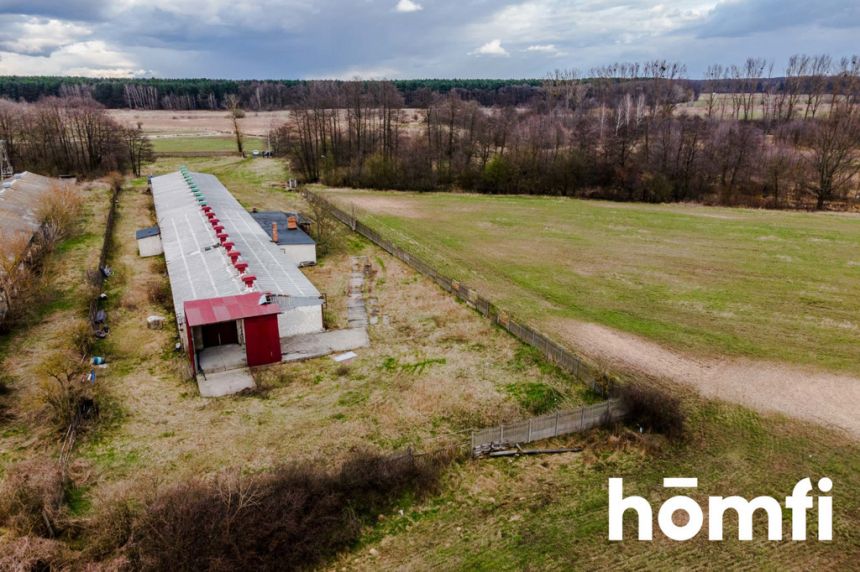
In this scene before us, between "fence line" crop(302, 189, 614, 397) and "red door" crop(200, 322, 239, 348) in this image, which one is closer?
"fence line" crop(302, 189, 614, 397)

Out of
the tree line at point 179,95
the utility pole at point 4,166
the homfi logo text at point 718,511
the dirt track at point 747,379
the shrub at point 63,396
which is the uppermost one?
the tree line at point 179,95

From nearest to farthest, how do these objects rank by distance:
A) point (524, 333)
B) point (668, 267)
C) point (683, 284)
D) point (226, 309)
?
point (226, 309), point (524, 333), point (683, 284), point (668, 267)

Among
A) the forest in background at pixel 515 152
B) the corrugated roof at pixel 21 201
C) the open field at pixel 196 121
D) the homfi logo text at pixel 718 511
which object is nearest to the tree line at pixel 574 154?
the forest in background at pixel 515 152

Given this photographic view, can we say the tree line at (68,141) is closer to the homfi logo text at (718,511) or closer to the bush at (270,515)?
the bush at (270,515)

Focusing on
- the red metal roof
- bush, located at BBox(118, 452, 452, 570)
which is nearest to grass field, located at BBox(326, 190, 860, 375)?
the red metal roof

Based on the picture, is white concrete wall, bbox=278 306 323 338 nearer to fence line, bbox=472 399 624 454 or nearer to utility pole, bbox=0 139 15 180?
fence line, bbox=472 399 624 454

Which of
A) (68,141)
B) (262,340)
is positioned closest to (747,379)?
(262,340)

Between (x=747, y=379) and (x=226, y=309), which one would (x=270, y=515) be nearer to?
(x=226, y=309)
